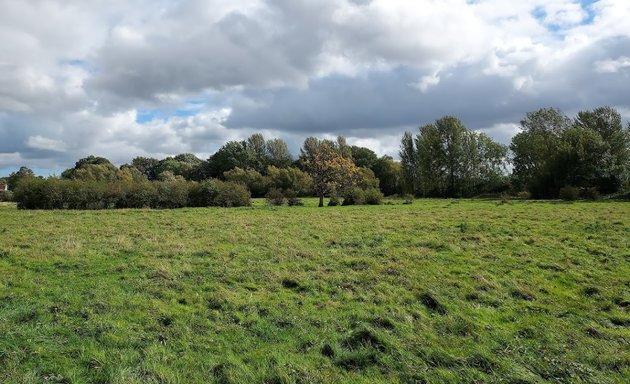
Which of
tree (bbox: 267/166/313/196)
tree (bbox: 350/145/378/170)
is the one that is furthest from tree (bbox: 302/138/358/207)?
tree (bbox: 350/145/378/170)

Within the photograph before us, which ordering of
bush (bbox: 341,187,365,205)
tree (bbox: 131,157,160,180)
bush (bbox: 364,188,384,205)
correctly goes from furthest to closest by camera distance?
tree (bbox: 131,157,160,180) < bush (bbox: 364,188,384,205) < bush (bbox: 341,187,365,205)

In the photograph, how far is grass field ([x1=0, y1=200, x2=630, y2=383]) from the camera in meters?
6.03

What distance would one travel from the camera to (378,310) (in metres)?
8.77

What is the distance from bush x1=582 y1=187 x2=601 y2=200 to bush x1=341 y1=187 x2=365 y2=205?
2570cm

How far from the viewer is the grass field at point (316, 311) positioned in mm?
6027

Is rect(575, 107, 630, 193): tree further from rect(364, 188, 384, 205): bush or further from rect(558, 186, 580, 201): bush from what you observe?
rect(364, 188, 384, 205): bush

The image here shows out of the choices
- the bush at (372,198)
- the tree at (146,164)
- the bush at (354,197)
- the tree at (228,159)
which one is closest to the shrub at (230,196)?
the bush at (354,197)

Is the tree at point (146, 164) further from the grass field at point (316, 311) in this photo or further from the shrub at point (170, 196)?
the grass field at point (316, 311)

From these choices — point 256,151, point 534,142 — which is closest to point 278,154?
point 256,151

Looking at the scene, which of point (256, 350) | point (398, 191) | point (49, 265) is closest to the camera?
point (256, 350)

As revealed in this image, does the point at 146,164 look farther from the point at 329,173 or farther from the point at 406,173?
the point at 329,173

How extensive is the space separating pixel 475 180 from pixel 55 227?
63.2m

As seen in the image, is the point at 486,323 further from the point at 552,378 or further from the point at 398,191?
the point at 398,191

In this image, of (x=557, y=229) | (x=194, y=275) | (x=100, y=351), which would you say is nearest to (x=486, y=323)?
(x=100, y=351)
